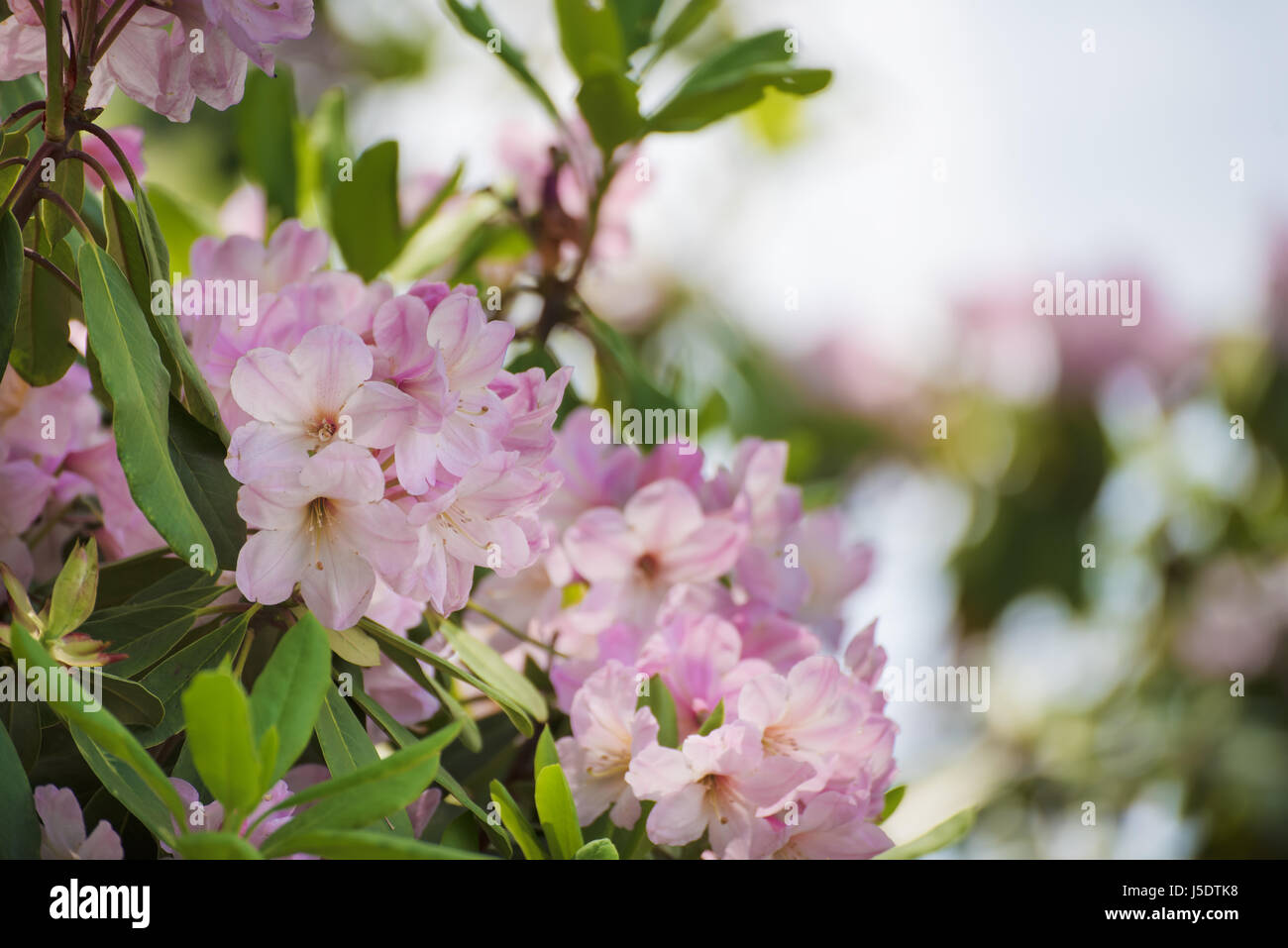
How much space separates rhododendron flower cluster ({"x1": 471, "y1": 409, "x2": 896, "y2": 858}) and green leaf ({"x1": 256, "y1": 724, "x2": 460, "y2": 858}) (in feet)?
0.55

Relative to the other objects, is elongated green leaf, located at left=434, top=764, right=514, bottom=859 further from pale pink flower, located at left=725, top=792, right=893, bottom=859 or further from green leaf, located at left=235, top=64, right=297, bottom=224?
Answer: green leaf, located at left=235, top=64, right=297, bottom=224

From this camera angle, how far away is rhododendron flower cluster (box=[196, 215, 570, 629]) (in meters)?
0.48

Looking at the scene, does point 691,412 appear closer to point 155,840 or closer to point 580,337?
point 580,337

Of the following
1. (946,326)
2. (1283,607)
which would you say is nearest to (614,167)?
(946,326)

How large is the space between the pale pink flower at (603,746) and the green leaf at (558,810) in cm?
6

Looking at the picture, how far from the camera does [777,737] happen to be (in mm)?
577

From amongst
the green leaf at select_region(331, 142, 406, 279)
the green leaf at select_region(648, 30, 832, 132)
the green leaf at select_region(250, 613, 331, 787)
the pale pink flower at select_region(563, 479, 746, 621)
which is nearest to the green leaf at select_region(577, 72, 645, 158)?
the green leaf at select_region(648, 30, 832, 132)

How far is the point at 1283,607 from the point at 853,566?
61.5 inches

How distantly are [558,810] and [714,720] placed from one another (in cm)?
10

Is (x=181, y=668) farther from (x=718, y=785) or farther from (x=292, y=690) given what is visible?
(x=718, y=785)

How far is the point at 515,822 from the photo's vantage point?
0.50 meters

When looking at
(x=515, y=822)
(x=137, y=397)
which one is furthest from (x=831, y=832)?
(x=137, y=397)

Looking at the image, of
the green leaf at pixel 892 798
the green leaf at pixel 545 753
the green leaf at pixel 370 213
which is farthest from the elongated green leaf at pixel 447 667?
the green leaf at pixel 370 213

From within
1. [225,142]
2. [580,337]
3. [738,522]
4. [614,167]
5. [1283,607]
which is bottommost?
[1283,607]
